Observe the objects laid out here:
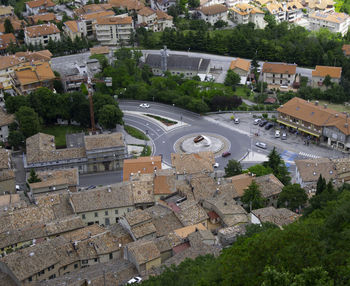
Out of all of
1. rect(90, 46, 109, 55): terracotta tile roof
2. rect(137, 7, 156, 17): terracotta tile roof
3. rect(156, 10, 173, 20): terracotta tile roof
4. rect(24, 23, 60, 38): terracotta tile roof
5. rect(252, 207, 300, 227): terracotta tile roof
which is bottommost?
rect(252, 207, 300, 227): terracotta tile roof

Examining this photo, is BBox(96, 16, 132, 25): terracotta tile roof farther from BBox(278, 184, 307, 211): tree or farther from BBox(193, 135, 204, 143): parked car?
BBox(278, 184, 307, 211): tree

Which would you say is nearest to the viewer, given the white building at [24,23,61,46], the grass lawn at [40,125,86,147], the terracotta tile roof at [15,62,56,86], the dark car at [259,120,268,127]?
the grass lawn at [40,125,86,147]

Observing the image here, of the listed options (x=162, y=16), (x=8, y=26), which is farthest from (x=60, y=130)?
(x=162, y=16)

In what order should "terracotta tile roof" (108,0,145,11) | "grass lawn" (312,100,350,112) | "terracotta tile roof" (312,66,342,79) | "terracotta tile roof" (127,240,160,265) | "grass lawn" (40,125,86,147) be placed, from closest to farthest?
"terracotta tile roof" (127,240,160,265) < "grass lawn" (40,125,86,147) < "grass lawn" (312,100,350,112) < "terracotta tile roof" (312,66,342,79) < "terracotta tile roof" (108,0,145,11)

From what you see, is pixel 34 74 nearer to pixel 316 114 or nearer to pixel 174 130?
pixel 174 130

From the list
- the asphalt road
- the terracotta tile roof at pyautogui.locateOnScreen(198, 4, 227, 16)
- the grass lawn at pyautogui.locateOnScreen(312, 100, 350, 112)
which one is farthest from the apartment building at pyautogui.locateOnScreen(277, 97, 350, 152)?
the terracotta tile roof at pyautogui.locateOnScreen(198, 4, 227, 16)

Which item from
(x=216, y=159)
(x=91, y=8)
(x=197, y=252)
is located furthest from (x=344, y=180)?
(x=91, y=8)

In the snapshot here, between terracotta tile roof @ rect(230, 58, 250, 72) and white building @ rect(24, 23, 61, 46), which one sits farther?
white building @ rect(24, 23, 61, 46)
